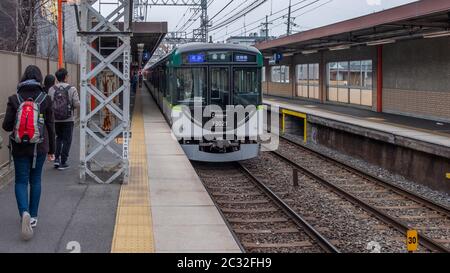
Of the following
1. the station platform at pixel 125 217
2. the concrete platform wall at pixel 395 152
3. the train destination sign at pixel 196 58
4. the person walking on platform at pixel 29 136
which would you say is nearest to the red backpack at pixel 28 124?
the person walking on platform at pixel 29 136

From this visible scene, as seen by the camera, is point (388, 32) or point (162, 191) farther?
point (388, 32)

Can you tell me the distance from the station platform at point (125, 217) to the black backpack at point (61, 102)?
3.23 ft

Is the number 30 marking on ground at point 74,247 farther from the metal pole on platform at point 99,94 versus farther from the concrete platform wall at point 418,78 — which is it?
the concrete platform wall at point 418,78

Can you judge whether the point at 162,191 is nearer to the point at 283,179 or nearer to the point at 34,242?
the point at 34,242

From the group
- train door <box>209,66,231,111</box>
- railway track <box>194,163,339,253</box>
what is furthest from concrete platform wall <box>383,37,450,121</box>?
railway track <box>194,163,339,253</box>

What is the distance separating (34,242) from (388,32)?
16.4 m

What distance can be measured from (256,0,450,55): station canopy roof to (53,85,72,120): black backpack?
28.4 feet

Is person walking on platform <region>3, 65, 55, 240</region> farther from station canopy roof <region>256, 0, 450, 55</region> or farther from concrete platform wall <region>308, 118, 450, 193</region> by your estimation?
station canopy roof <region>256, 0, 450, 55</region>

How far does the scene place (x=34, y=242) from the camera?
576 centimetres

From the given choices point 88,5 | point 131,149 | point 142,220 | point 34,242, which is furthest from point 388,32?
point 34,242

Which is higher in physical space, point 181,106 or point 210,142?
point 181,106

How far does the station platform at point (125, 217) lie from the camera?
575 centimetres

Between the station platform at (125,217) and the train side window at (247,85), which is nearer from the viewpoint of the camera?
the station platform at (125,217)

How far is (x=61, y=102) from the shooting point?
9617mm
